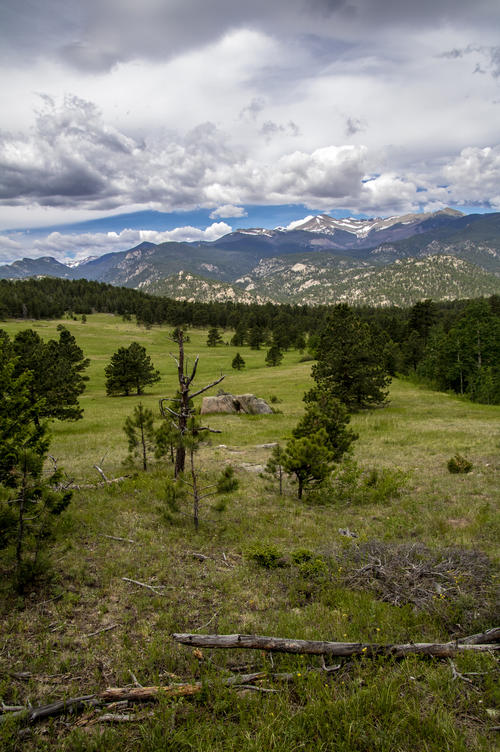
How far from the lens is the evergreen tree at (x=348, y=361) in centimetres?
3478

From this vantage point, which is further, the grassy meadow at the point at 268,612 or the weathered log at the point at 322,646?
the weathered log at the point at 322,646

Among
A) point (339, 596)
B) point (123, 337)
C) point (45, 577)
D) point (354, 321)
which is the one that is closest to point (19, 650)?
point (45, 577)

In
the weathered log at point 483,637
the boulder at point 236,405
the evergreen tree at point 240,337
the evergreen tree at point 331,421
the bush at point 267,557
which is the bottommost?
the boulder at point 236,405

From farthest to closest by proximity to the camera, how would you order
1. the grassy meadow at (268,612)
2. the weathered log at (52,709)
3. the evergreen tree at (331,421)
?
the evergreen tree at (331,421) < the weathered log at (52,709) < the grassy meadow at (268,612)

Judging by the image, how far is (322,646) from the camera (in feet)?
17.7

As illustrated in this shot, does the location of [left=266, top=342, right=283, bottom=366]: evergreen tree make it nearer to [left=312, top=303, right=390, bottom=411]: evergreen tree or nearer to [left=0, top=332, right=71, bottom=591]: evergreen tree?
[left=312, top=303, right=390, bottom=411]: evergreen tree

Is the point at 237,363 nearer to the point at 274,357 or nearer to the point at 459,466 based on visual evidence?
the point at 274,357

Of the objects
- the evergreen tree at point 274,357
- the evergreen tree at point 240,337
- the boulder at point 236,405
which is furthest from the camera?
the evergreen tree at point 240,337

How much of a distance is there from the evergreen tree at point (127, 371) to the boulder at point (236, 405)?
17.1 meters

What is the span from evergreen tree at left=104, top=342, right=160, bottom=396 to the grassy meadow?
3937 cm

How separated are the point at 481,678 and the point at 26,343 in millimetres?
32497

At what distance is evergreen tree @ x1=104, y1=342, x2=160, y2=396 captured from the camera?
53.7 m

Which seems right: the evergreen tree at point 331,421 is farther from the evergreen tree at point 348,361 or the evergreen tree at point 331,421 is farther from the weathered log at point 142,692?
the evergreen tree at point 348,361

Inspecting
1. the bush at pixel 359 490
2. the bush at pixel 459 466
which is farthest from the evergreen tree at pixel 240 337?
the bush at pixel 359 490
